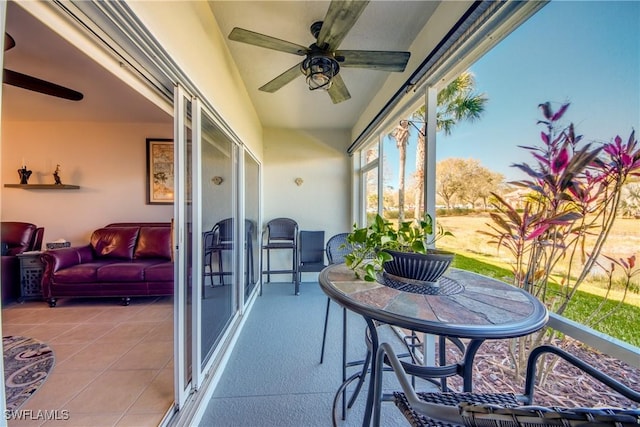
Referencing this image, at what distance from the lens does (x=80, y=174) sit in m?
3.59

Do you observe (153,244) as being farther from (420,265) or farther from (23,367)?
(420,265)

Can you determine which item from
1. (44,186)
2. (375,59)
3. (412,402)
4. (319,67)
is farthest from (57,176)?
(412,402)

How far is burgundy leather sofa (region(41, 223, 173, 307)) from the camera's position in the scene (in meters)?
2.82

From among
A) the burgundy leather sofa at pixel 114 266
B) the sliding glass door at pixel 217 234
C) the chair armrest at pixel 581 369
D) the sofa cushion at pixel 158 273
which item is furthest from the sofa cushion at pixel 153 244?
the chair armrest at pixel 581 369

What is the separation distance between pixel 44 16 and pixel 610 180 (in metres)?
2.32

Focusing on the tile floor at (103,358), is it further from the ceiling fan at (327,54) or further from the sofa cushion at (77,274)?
the ceiling fan at (327,54)

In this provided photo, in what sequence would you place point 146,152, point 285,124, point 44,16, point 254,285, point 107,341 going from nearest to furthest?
point 44,16, point 107,341, point 254,285, point 146,152, point 285,124

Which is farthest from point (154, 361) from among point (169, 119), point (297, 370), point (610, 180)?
point (169, 119)

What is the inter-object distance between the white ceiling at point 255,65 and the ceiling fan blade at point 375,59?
0.24 meters

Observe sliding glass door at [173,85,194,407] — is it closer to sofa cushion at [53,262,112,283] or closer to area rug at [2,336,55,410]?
area rug at [2,336,55,410]

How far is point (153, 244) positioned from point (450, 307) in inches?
149

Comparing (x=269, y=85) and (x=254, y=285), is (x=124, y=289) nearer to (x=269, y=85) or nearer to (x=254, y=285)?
(x=254, y=285)

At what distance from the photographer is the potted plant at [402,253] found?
1.16 meters

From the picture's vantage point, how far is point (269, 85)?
199 centimetres
